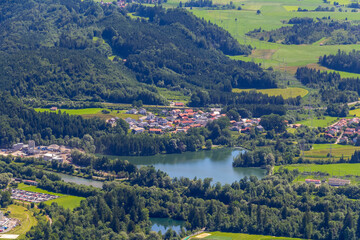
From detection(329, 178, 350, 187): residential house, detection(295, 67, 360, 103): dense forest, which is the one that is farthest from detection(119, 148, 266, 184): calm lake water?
detection(295, 67, 360, 103): dense forest

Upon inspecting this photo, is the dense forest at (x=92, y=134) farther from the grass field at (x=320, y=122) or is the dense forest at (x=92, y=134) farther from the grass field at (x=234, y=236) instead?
the grass field at (x=234, y=236)

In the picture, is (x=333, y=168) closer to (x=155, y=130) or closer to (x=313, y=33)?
(x=155, y=130)

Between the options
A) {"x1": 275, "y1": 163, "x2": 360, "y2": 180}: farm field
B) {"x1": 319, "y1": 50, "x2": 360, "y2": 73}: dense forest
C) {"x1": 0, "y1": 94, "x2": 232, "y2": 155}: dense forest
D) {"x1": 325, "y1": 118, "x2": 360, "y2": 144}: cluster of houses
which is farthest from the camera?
{"x1": 319, "y1": 50, "x2": 360, "y2": 73}: dense forest

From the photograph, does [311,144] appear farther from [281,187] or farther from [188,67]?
[188,67]

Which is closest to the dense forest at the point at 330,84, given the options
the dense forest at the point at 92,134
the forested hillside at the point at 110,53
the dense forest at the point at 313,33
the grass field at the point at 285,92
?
the grass field at the point at 285,92

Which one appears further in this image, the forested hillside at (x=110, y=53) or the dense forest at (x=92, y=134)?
the forested hillside at (x=110, y=53)

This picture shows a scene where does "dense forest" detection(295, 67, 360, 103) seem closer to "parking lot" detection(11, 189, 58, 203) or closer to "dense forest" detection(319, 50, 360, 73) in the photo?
"dense forest" detection(319, 50, 360, 73)

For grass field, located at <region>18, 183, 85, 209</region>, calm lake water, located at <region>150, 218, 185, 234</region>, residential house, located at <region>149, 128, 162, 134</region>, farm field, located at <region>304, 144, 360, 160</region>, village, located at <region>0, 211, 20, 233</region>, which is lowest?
calm lake water, located at <region>150, 218, 185, 234</region>

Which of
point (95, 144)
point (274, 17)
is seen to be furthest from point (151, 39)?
point (95, 144)
